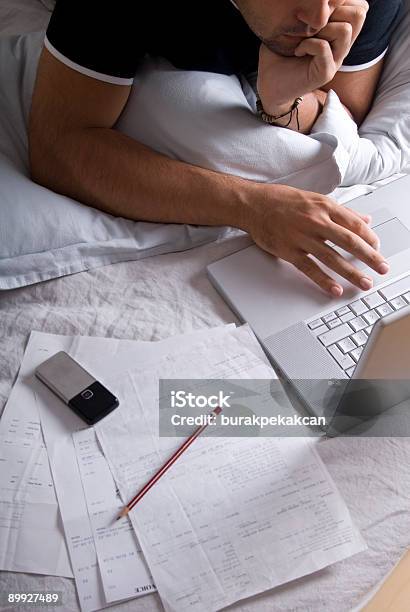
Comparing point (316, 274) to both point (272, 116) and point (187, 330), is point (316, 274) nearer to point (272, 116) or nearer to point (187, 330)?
point (187, 330)

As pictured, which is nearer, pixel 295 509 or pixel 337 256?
pixel 295 509

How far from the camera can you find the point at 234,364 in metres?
0.88

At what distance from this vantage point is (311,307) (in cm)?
93

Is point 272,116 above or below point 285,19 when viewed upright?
below

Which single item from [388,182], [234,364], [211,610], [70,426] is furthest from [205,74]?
[211,610]

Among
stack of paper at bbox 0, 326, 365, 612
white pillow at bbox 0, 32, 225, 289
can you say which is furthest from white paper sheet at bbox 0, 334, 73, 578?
white pillow at bbox 0, 32, 225, 289

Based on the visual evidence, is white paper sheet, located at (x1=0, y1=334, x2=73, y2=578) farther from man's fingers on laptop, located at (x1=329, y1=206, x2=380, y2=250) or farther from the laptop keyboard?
man's fingers on laptop, located at (x1=329, y1=206, x2=380, y2=250)

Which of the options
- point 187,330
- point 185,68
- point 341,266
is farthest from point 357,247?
point 185,68

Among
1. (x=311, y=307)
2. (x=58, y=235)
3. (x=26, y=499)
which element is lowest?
(x=26, y=499)

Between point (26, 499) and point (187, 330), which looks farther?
point (187, 330)

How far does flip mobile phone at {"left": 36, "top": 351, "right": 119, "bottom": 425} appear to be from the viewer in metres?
0.82

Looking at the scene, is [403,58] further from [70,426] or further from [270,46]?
[70,426]

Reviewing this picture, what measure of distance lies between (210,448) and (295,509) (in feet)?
0.43

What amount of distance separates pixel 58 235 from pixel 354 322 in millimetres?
472
